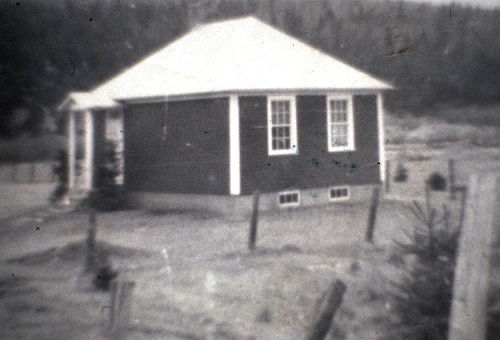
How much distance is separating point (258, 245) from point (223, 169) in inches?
17.5

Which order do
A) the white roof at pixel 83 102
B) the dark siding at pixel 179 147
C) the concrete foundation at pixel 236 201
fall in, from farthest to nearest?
the concrete foundation at pixel 236 201, the dark siding at pixel 179 147, the white roof at pixel 83 102

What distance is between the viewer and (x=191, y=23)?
8.68ft

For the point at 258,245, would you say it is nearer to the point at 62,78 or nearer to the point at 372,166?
the point at 372,166

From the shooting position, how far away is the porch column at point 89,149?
2.34 metres

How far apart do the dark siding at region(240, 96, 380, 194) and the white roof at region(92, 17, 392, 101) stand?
106mm

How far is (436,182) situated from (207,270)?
1.36 m

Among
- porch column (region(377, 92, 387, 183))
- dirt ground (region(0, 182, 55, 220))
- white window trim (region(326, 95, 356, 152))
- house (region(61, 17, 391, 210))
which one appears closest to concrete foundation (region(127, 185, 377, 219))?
house (region(61, 17, 391, 210))

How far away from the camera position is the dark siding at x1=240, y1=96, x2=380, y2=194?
8.86ft

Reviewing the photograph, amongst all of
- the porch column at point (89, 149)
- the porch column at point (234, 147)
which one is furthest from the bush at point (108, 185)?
the porch column at point (234, 147)

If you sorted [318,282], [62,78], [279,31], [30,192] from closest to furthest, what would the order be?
1. [30,192]
2. [62,78]
3. [318,282]
4. [279,31]

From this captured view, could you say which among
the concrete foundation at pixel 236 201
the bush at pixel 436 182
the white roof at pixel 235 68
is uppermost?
the white roof at pixel 235 68

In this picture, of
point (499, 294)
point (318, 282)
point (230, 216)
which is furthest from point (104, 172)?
point (499, 294)

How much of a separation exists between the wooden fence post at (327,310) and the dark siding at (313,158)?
0.62m

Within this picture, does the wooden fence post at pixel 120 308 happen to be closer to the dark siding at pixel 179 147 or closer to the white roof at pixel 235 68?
the dark siding at pixel 179 147
